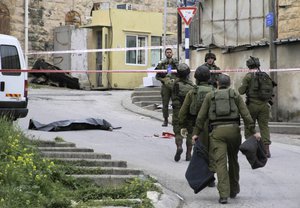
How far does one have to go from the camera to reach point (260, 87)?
1176 centimetres

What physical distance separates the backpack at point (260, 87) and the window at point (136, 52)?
2075cm

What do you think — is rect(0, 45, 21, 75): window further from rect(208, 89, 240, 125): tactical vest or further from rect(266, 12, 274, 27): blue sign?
rect(208, 89, 240, 125): tactical vest

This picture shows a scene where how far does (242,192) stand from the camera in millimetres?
8977

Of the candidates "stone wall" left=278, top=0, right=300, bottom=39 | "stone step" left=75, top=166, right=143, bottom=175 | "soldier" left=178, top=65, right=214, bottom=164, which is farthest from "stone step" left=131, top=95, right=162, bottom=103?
"stone step" left=75, top=166, right=143, bottom=175

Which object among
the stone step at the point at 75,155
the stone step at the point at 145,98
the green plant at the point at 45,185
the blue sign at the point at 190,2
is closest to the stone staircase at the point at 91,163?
the stone step at the point at 75,155

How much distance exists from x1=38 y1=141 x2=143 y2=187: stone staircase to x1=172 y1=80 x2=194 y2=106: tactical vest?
1827mm

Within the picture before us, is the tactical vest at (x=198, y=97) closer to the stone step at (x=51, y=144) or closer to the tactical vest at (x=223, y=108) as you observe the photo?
the tactical vest at (x=223, y=108)

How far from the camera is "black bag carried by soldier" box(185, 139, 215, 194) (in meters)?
8.30

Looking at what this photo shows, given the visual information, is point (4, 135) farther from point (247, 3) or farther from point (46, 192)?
point (247, 3)

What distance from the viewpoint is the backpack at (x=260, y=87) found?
1176 cm

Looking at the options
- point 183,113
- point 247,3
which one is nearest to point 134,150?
point 183,113

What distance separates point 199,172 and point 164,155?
3504 mm

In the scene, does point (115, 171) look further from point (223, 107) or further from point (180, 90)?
point (180, 90)

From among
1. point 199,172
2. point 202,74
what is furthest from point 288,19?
point 199,172
